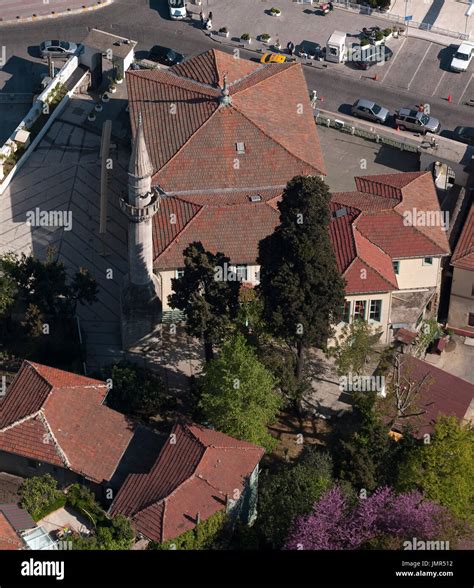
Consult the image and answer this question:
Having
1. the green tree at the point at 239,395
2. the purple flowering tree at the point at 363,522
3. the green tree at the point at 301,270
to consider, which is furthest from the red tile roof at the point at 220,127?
the purple flowering tree at the point at 363,522

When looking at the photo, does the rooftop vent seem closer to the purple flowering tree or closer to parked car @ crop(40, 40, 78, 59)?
the purple flowering tree

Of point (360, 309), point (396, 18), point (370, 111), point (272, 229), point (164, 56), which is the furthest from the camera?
point (396, 18)

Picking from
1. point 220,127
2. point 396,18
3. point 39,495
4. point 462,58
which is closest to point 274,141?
point 220,127

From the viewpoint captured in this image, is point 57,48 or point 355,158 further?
point 57,48

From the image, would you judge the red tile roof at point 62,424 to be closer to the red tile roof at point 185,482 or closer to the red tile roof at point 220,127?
the red tile roof at point 185,482

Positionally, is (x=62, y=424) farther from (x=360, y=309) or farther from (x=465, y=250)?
(x=465, y=250)

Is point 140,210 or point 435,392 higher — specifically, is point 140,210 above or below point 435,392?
above
